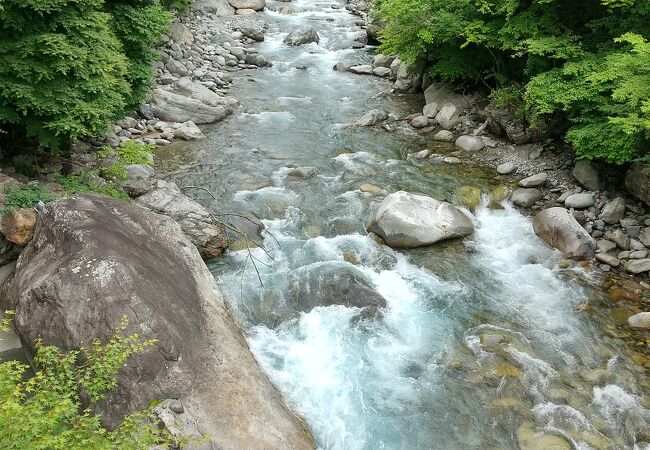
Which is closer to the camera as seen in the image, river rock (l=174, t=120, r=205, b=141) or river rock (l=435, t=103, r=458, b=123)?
river rock (l=174, t=120, r=205, b=141)

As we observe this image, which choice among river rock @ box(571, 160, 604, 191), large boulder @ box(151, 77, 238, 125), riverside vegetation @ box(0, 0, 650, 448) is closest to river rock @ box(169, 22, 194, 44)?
large boulder @ box(151, 77, 238, 125)

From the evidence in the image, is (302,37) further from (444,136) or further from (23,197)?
(23,197)

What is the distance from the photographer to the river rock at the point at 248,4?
95.5 feet

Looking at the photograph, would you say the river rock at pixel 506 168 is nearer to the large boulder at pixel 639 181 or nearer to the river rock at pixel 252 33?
the large boulder at pixel 639 181

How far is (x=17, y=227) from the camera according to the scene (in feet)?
25.8

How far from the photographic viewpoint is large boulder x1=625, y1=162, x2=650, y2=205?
35.7 ft

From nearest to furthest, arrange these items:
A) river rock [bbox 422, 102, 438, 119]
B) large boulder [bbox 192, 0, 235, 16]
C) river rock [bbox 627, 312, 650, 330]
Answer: river rock [bbox 627, 312, 650, 330] < river rock [bbox 422, 102, 438, 119] < large boulder [bbox 192, 0, 235, 16]

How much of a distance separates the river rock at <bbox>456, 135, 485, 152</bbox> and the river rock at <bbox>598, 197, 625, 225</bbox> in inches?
169

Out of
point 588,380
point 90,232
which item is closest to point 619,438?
point 588,380

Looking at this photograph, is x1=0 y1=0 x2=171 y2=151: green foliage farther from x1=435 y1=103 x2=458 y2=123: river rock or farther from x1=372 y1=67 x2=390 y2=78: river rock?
x1=372 y1=67 x2=390 y2=78: river rock

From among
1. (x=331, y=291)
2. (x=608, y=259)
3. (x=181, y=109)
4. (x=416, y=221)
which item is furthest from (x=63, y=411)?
(x=181, y=109)

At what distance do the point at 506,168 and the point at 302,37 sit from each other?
14.9m

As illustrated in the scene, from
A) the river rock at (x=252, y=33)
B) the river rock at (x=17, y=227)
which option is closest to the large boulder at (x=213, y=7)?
the river rock at (x=252, y=33)

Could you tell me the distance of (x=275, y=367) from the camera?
793 centimetres
